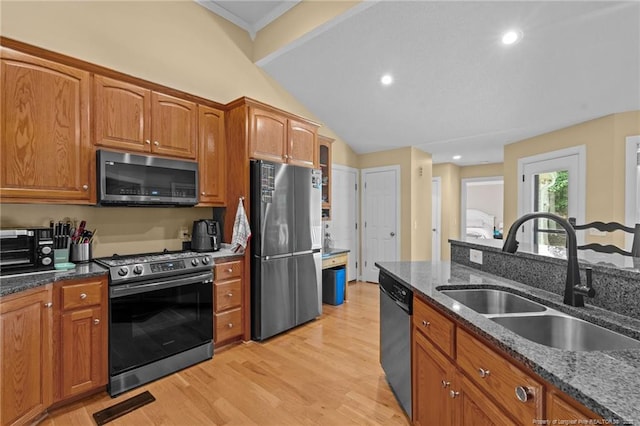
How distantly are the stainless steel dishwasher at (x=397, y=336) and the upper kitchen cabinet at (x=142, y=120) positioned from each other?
7.10 feet

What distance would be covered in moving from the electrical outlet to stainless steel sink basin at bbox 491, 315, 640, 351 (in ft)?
2.91

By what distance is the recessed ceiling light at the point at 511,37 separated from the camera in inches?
106

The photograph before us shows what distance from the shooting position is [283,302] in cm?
316

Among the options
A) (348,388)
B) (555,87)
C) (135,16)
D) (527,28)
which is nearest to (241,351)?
(348,388)

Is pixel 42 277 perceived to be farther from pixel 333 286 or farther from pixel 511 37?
pixel 511 37

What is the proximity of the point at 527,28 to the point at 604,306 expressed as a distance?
8.09 feet

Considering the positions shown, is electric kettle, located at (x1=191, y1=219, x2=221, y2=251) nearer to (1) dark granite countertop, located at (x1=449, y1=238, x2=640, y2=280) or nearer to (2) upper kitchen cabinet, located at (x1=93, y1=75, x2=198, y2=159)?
(2) upper kitchen cabinet, located at (x1=93, y1=75, x2=198, y2=159)

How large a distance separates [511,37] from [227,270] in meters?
3.32

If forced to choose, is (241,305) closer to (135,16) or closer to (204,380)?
(204,380)

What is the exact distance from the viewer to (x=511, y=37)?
2.73m

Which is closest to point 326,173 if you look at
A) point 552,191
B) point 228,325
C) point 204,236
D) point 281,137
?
point 281,137

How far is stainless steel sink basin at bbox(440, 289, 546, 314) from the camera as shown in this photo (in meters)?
1.64

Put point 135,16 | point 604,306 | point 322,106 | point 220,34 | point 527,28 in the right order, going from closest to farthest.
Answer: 1. point 604,306
2. point 527,28
3. point 135,16
4. point 220,34
5. point 322,106

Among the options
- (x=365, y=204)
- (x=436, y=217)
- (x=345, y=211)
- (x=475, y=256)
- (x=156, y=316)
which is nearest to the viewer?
(x=475, y=256)
